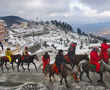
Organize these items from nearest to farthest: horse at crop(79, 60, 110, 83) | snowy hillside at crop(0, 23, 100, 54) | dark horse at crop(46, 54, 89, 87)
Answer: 1. horse at crop(79, 60, 110, 83)
2. dark horse at crop(46, 54, 89, 87)
3. snowy hillside at crop(0, 23, 100, 54)

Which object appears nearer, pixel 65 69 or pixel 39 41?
pixel 65 69

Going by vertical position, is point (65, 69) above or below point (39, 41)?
above

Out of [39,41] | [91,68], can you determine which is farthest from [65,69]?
[39,41]

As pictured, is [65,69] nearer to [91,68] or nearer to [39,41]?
[91,68]

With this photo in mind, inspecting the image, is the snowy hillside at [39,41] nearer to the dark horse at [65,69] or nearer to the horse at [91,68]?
the dark horse at [65,69]

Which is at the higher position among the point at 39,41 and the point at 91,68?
the point at 91,68

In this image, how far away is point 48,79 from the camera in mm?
9359

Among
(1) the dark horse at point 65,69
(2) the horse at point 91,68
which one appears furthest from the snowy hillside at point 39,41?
(2) the horse at point 91,68

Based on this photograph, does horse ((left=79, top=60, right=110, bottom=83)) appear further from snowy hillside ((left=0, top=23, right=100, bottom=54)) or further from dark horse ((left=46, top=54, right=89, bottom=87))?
snowy hillside ((left=0, top=23, right=100, bottom=54))

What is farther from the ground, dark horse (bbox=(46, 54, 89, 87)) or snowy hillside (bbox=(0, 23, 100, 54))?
dark horse (bbox=(46, 54, 89, 87))

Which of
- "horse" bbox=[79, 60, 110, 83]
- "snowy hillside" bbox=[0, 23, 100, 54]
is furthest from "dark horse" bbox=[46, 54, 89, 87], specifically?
"snowy hillside" bbox=[0, 23, 100, 54]

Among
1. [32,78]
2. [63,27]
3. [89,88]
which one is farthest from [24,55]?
[63,27]

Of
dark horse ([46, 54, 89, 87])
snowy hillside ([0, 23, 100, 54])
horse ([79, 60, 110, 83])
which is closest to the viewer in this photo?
horse ([79, 60, 110, 83])

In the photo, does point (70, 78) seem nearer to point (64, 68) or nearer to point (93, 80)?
point (64, 68)
